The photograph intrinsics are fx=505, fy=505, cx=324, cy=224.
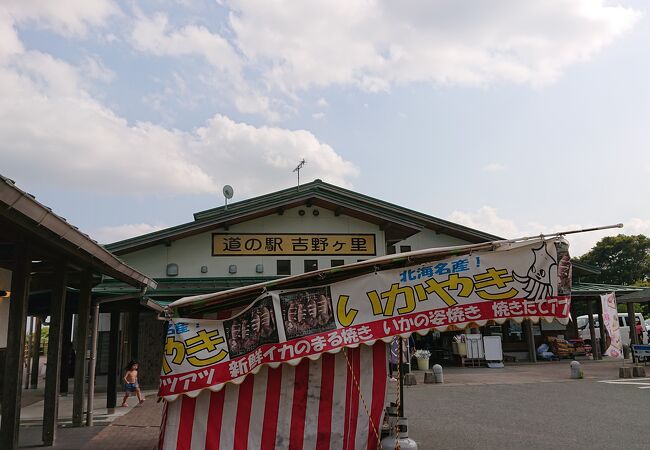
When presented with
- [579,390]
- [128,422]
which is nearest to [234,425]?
[128,422]

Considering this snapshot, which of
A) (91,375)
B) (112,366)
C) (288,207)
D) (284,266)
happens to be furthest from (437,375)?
(91,375)

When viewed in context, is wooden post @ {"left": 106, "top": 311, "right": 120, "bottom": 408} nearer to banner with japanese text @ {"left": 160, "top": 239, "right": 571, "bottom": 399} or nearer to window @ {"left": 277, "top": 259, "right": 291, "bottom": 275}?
window @ {"left": 277, "top": 259, "right": 291, "bottom": 275}

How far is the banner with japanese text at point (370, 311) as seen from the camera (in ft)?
18.5

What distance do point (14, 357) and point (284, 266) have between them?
1329 cm

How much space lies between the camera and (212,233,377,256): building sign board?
19.8m

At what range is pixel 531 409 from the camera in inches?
420

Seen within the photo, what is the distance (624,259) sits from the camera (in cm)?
4647

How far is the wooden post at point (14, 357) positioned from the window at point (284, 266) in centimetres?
1297

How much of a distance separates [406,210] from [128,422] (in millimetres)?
15797

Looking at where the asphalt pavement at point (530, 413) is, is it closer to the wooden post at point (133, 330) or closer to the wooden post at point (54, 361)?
the wooden post at point (54, 361)

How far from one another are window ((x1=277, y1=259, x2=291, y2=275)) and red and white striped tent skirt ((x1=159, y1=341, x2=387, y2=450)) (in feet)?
45.3

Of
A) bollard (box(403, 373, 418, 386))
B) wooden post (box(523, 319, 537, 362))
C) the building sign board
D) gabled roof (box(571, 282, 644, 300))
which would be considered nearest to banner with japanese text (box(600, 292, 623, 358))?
gabled roof (box(571, 282, 644, 300))

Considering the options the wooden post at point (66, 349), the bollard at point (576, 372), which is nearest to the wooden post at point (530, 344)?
the bollard at point (576, 372)

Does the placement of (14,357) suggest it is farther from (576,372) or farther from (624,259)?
(624,259)
